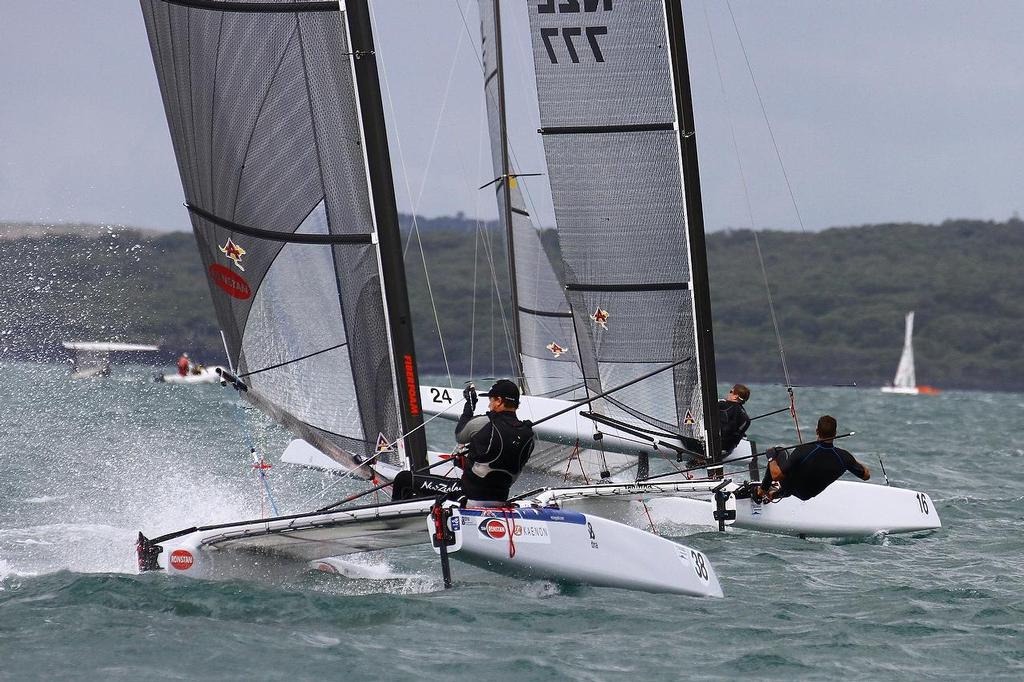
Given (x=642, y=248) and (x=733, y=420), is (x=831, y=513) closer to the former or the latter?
(x=733, y=420)

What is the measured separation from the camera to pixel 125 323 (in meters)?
41.3

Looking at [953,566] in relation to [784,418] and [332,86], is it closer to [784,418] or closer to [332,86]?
[332,86]

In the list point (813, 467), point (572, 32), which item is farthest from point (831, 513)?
point (572, 32)

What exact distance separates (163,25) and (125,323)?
3581 centimetres

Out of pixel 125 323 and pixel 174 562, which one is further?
pixel 125 323

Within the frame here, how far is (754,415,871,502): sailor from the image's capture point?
8273mm

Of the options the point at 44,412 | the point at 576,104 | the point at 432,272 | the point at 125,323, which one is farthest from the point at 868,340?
the point at 576,104

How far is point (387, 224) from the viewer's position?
271 inches

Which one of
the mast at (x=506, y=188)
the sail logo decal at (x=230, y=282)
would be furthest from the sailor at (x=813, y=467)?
the mast at (x=506, y=188)

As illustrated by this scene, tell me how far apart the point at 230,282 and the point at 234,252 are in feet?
0.58

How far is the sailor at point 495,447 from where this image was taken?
6.61 m

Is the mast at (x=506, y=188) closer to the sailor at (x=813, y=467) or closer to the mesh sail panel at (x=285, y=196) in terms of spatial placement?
the sailor at (x=813, y=467)

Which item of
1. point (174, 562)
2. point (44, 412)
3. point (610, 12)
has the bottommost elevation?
point (174, 562)

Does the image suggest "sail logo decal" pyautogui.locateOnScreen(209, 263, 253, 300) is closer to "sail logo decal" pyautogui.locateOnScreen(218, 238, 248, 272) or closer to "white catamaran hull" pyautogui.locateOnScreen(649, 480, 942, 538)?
"sail logo decal" pyautogui.locateOnScreen(218, 238, 248, 272)
